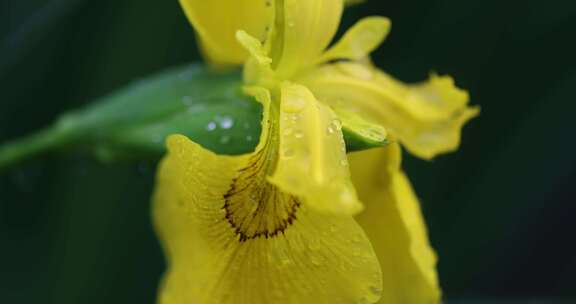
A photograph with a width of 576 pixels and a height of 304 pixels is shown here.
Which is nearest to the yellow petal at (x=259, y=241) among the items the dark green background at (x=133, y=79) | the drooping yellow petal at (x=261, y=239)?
the drooping yellow petal at (x=261, y=239)

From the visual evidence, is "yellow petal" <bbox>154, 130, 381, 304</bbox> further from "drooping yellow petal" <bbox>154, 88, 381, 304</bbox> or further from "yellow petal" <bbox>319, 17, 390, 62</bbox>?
"yellow petal" <bbox>319, 17, 390, 62</bbox>

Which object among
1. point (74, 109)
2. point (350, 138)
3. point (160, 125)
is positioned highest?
point (74, 109)

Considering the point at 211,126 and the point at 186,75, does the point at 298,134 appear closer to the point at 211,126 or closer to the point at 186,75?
the point at 211,126

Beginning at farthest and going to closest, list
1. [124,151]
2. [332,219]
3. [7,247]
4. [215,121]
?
[7,247]
[124,151]
[215,121]
[332,219]

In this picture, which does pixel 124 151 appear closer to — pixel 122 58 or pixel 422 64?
pixel 122 58

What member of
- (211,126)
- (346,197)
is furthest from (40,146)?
(346,197)

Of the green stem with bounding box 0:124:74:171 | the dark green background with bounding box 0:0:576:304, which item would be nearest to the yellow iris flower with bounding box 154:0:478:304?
the green stem with bounding box 0:124:74:171

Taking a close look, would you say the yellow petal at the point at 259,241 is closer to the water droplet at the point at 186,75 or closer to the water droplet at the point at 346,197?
the water droplet at the point at 346,197

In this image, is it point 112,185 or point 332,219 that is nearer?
point 332,219

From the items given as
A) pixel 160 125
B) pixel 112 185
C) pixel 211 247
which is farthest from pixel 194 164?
pixel 112 185
